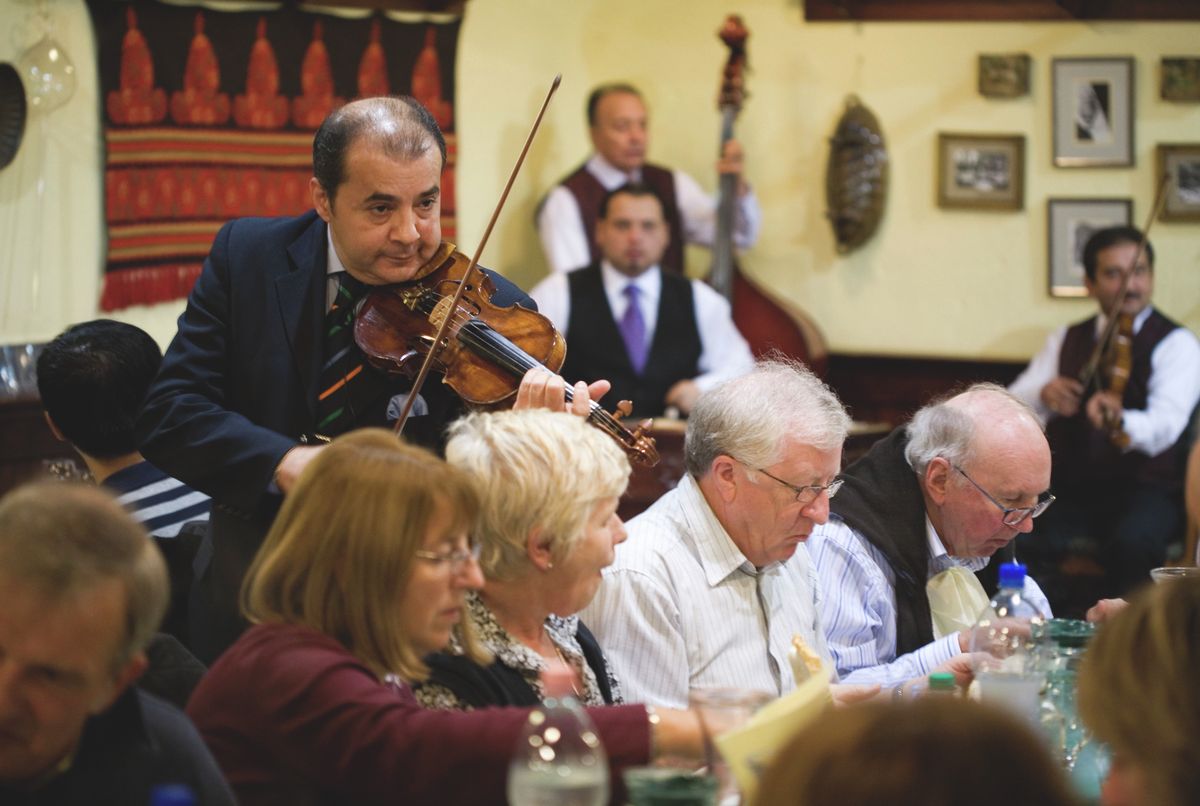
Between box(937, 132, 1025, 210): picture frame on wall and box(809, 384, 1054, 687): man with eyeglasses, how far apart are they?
3634 mm

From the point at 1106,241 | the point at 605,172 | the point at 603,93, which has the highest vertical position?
the point at 603,93

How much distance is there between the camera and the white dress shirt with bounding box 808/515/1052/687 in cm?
279

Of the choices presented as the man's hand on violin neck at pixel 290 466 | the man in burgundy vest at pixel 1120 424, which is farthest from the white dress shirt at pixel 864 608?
the man in burgundy vest at pixel 1120 424

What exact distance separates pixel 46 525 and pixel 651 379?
460 centimetres

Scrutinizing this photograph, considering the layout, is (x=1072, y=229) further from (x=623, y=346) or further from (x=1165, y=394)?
(x=623, y=346)

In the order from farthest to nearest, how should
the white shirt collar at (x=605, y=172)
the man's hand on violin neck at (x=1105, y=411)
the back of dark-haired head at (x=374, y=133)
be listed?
1. the white shirt collar at (x=605, y=172)
2. the man's hand on violin neck at (x=1105, y=411)
3. the back of dark-haired head at (x=374, y=133)

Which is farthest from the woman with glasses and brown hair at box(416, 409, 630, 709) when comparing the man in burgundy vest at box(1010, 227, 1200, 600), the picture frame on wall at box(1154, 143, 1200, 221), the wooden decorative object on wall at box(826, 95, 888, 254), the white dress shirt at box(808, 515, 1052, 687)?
the picture frame on wall at box(1154, 143, 1200, 221)

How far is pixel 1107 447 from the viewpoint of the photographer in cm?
582

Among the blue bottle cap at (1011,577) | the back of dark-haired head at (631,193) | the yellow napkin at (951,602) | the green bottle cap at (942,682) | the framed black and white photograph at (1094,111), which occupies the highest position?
the framed black and white photograph at (1094,111)

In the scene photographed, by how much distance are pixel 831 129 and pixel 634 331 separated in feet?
4.66

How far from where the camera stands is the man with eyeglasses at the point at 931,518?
2953mm

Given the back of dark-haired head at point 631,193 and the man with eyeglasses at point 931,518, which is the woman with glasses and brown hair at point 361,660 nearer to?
the man with eyeglasses at point 931,518

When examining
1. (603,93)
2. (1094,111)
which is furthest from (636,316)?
(1094,111)

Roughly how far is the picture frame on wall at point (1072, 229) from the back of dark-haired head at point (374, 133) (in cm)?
450
